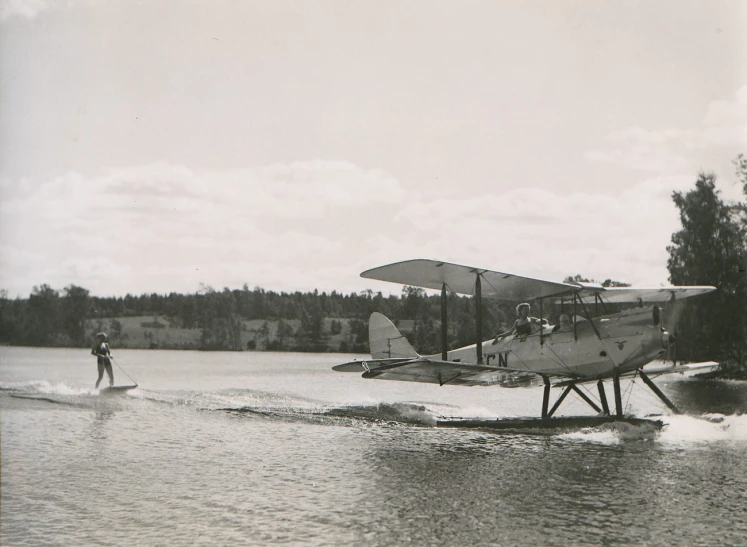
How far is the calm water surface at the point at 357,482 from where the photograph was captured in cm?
693

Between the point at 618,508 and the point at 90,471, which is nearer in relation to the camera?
the point at 618,508

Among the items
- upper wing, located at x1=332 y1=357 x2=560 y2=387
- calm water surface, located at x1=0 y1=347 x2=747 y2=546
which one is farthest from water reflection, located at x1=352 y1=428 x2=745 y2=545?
upper wing, located at x1=332 y1=357 x2=560 y2=387

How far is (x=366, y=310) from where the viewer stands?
383ft

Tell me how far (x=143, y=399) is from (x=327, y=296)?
355 feet

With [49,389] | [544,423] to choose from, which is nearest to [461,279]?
[544,423]

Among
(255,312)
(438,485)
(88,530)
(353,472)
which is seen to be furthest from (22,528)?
(255,312)

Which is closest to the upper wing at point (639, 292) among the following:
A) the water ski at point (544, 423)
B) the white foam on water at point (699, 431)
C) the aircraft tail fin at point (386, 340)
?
the water ski at point (544, 423)

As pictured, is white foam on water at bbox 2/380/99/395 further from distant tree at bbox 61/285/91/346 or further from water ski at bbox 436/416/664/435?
distant tree at bbox 61/285/91/346

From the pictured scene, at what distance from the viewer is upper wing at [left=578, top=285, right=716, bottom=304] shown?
13.1 m

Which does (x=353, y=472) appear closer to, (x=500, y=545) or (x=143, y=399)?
(x=500, y=545)

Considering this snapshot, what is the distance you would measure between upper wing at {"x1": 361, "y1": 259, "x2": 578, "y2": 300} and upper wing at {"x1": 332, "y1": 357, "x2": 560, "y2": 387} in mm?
1613

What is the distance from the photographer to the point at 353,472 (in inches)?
387

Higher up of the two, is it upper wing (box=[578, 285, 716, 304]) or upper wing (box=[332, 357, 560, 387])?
upper wing (box=[578, 285, 716, 304])

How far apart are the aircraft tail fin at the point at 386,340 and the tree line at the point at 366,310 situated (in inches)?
458
